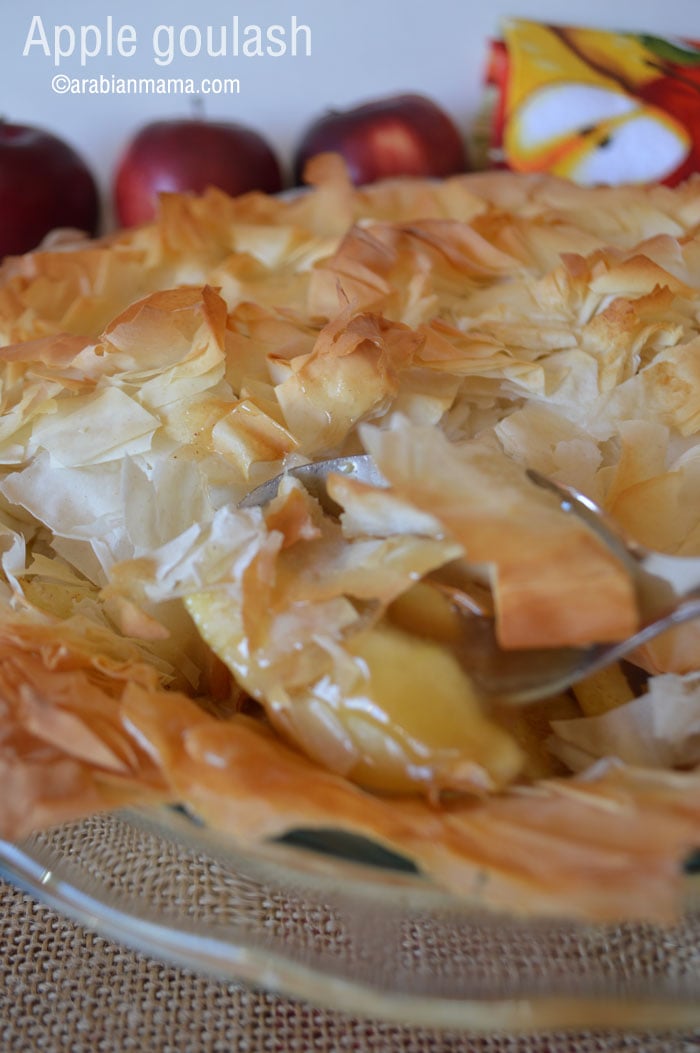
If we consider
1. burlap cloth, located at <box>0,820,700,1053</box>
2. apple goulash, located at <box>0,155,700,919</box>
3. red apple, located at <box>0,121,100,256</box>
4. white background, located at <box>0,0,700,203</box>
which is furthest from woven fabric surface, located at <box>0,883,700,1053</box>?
white background, located at <box>0,0,700,203</box>

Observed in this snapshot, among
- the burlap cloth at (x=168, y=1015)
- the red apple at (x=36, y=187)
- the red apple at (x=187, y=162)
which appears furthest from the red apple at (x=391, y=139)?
the burlap cloth at (x=168, y=1015)

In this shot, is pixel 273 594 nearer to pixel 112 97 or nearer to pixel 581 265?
pixel 581 265

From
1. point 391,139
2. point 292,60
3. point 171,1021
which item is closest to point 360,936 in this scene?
point 171,1021

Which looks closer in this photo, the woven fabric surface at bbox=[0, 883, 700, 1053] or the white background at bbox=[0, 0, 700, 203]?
the woven fabric surface at bbox=[0, 883, 700, 1053]

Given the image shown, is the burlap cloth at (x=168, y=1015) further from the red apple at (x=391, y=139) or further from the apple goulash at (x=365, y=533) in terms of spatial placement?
the red apple at (x=391, y=139)

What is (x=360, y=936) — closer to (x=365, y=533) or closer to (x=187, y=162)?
(x=365, y=533)

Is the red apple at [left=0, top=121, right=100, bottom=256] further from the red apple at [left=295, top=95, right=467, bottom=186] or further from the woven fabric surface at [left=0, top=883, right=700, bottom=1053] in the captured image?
the woven fabric surface at [left=0, top=883, right=700, bottom=1053]
